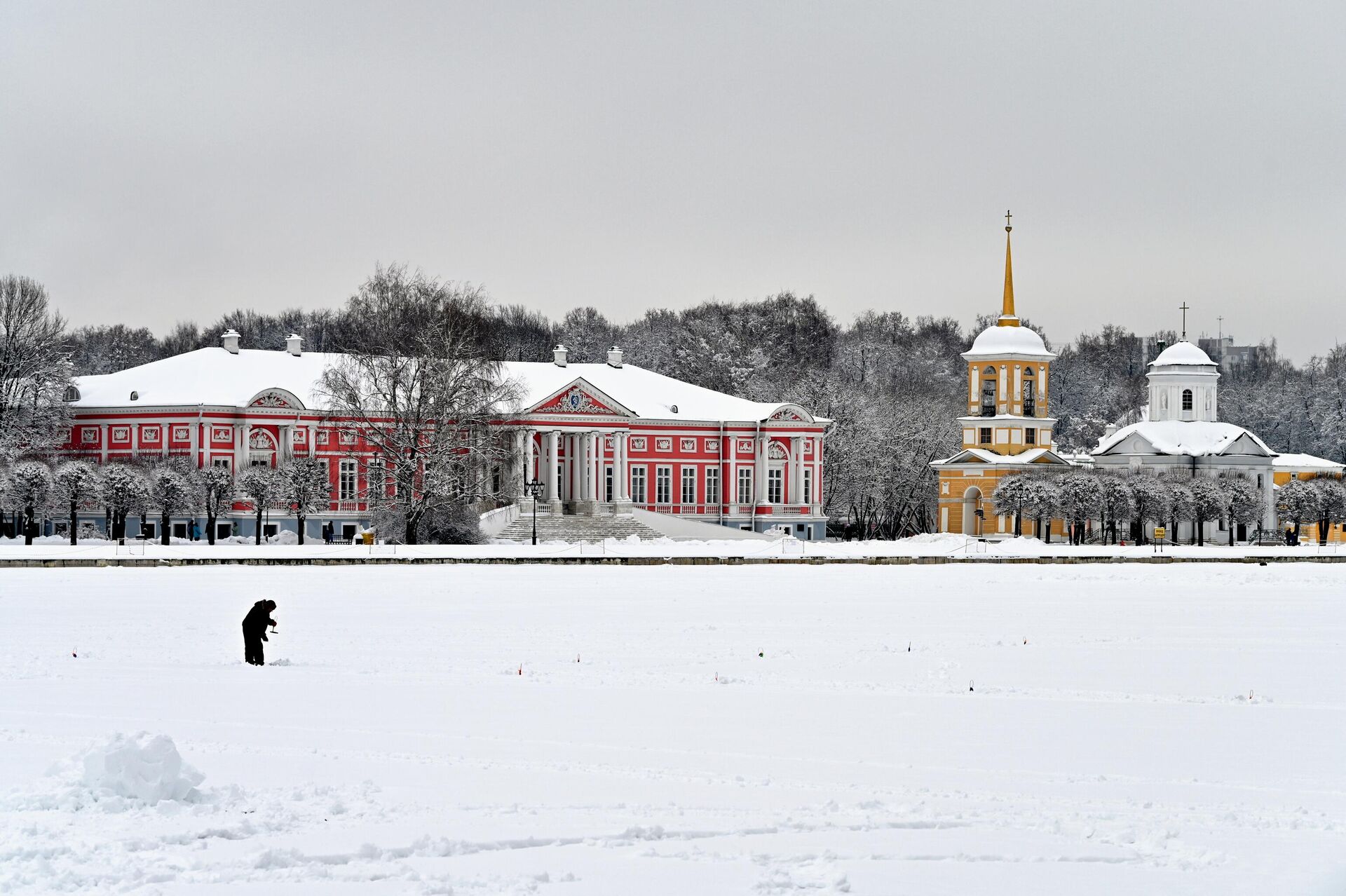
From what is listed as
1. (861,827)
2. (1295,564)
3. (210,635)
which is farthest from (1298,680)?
(1295,564)

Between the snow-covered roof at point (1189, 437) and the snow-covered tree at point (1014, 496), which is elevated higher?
the snow-covered roof at point (1189, 437)

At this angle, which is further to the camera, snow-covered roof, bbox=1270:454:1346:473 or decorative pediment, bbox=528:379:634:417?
snow-covered roof, bbox=1270:454:1346:473

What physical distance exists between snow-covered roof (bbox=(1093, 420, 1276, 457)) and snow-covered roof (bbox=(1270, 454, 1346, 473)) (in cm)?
917

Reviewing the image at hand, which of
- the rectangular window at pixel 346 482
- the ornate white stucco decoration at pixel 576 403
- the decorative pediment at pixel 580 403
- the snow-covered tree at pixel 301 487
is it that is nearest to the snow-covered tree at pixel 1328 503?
the decorative pediment at pixel 580 403

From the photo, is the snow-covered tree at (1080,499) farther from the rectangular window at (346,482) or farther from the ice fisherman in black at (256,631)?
the ice fisherman in black at (256,631)

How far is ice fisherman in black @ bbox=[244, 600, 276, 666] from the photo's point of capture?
21516 mm

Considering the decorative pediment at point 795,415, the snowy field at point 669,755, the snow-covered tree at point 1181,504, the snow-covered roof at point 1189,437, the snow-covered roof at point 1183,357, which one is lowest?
the snowy field at point 669,755

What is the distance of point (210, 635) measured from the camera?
25.7m

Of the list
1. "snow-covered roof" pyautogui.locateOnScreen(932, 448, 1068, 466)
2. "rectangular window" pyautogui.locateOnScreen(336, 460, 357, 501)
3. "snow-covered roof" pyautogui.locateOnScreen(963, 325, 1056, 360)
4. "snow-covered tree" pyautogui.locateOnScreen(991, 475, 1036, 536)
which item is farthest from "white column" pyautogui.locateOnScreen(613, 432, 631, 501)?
"snow-covered roof" pyautogui.locateOnScreen(963, 325, 1056, 360)

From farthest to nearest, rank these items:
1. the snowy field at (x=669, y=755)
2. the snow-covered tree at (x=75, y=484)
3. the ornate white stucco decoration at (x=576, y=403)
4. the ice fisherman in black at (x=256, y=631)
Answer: the ornate white stucco decoration at (x=576, y=403), the snow-covered tree at (x=75, y=484), the ice fisherman in black at (x=256, y=631), the snowy field at (x=669, y=755)

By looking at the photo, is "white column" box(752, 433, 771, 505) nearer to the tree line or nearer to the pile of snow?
the tree line

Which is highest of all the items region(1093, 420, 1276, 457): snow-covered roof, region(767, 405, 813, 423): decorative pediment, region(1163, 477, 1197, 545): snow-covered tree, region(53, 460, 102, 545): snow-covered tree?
region(767, 405, 813, 423): decorative pediment

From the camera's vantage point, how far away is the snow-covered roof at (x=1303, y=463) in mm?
89625

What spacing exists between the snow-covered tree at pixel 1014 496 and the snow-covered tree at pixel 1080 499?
1.47 meters
